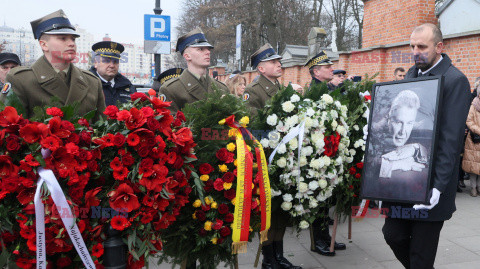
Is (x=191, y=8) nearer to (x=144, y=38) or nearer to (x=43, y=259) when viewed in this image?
(x=144, y=38)

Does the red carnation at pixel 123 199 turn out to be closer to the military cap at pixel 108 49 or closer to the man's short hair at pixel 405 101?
the man's short hair at pixel 405 101

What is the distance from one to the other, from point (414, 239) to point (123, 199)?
197cm

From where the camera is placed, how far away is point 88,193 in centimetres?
203

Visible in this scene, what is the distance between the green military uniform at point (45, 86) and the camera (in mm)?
2789

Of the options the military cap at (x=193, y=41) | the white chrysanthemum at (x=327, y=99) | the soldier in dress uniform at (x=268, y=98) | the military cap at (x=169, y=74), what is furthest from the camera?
the military cap at (x=169, y=74)

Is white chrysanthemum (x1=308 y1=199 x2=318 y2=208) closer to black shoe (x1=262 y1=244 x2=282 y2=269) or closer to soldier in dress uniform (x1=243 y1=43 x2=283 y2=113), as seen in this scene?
black shoe (x1=262 y1=244 x2=282 y2=269)

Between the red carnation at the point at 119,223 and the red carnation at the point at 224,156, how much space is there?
2.50 ft

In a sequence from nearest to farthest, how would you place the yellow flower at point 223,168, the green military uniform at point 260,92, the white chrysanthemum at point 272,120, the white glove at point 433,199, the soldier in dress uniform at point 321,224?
the white glove at point 433,199
the yellow flower at point 223,168
the white chrysanthemum at point 272,120
the soldier in dress uniform at point 321,224
the green military uniform at point 260,92

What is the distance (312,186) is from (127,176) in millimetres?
1574

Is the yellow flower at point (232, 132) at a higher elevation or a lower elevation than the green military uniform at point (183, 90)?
lower

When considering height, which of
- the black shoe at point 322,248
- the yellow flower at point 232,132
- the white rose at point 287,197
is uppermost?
the yellow flower at point 232,132

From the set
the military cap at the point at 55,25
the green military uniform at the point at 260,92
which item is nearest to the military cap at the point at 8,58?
the military cap at the point at 55,25

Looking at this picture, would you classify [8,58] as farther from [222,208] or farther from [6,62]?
[222,208]

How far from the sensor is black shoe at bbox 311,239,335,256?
412cm
